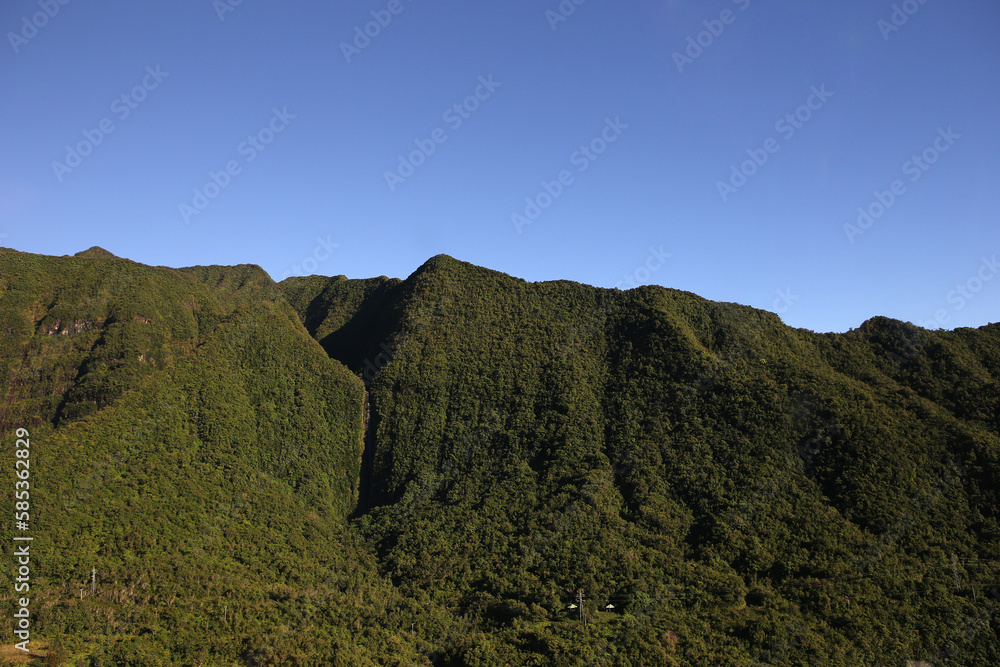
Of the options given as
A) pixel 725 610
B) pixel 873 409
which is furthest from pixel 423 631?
pixel 873 409

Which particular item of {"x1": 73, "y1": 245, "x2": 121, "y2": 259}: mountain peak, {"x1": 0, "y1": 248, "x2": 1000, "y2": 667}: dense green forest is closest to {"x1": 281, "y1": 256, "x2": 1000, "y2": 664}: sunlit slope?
{"x1": 0, "y1": 248, "x2": 1000, "y2": 667}: dense green forest

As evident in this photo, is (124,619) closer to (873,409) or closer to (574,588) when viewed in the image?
(574,588)

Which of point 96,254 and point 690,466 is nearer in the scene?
point 690,466

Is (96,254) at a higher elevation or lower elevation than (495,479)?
higher

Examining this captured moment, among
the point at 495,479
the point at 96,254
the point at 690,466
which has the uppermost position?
the point at 96,254

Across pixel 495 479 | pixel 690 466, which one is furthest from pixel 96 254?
pixel 690 466

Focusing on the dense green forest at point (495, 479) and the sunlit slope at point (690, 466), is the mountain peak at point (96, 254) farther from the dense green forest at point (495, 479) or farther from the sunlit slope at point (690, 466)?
the sunlit slope at point (690, 466)

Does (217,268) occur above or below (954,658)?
above

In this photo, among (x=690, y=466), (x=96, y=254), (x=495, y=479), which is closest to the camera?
(x=690, y=466)

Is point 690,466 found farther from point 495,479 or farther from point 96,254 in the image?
point 96,254
